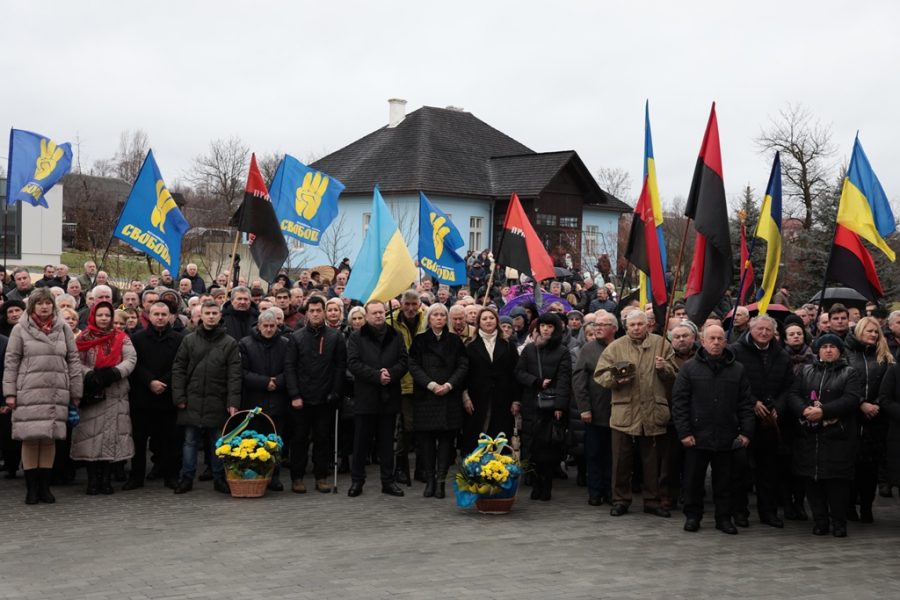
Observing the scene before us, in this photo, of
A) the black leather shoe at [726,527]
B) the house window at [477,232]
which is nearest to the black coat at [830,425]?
the black leather shoe at [726,527]

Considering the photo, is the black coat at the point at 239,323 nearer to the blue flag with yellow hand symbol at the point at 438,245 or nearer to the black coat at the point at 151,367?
the black coat at the point at 151,367

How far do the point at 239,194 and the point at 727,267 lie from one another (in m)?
64.4

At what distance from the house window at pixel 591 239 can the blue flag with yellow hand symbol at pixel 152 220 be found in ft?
107

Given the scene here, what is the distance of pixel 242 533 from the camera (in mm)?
8930

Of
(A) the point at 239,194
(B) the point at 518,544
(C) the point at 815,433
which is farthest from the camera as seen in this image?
(A) the point at 239,194

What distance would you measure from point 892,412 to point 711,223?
7.86ft

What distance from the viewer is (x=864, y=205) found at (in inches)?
456

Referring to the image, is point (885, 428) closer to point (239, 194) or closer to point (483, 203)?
point (483, 203)

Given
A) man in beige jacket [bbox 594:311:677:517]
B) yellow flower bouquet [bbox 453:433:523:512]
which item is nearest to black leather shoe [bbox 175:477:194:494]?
yellow flower bouquet [bbox 453:433:523:512]

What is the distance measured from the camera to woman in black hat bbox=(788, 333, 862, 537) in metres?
9.48

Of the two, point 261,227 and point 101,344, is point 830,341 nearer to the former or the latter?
point 261,227

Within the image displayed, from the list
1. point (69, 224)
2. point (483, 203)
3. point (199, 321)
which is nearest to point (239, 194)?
point (69, 224)

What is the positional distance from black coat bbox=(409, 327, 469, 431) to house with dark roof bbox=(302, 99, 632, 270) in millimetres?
32263

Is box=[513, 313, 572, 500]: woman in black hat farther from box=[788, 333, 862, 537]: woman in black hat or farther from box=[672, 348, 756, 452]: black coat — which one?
box=[788, 333, 862, 537]: woman in black hat
